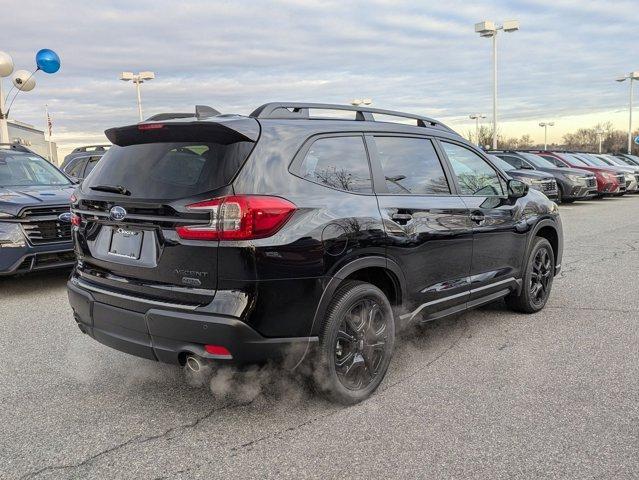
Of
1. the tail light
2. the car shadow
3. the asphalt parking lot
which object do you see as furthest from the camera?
the car shadow

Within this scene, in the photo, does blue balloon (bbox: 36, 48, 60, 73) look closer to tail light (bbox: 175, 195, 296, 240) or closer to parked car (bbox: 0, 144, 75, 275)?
parked car (bbox: 0, 144, 75, 275)

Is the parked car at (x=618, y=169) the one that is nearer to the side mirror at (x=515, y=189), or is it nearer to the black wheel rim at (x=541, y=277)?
the black wheel rim at (x=541, y=277)

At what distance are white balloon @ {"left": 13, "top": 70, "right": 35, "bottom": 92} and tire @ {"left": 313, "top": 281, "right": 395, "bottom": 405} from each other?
17.0 meters

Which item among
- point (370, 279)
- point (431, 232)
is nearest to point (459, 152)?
point (431, 232)

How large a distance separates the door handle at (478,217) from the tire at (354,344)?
4.06 ft

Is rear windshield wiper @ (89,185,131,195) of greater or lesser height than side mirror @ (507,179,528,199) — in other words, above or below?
above

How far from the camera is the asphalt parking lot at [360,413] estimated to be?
295 cm

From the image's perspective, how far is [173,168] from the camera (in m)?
3.39

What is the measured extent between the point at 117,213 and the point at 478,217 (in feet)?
8.92

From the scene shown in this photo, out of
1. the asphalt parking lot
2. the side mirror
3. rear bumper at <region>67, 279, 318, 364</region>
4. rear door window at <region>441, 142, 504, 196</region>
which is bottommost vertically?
the asphalt parking lot

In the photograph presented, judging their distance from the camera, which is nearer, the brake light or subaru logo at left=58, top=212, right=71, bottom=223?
the brake light

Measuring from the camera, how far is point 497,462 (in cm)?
294

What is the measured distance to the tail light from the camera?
3.08m

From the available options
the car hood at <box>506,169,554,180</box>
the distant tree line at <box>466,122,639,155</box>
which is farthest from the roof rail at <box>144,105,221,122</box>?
the distant tree line at <box>466,122,639,155</box>
